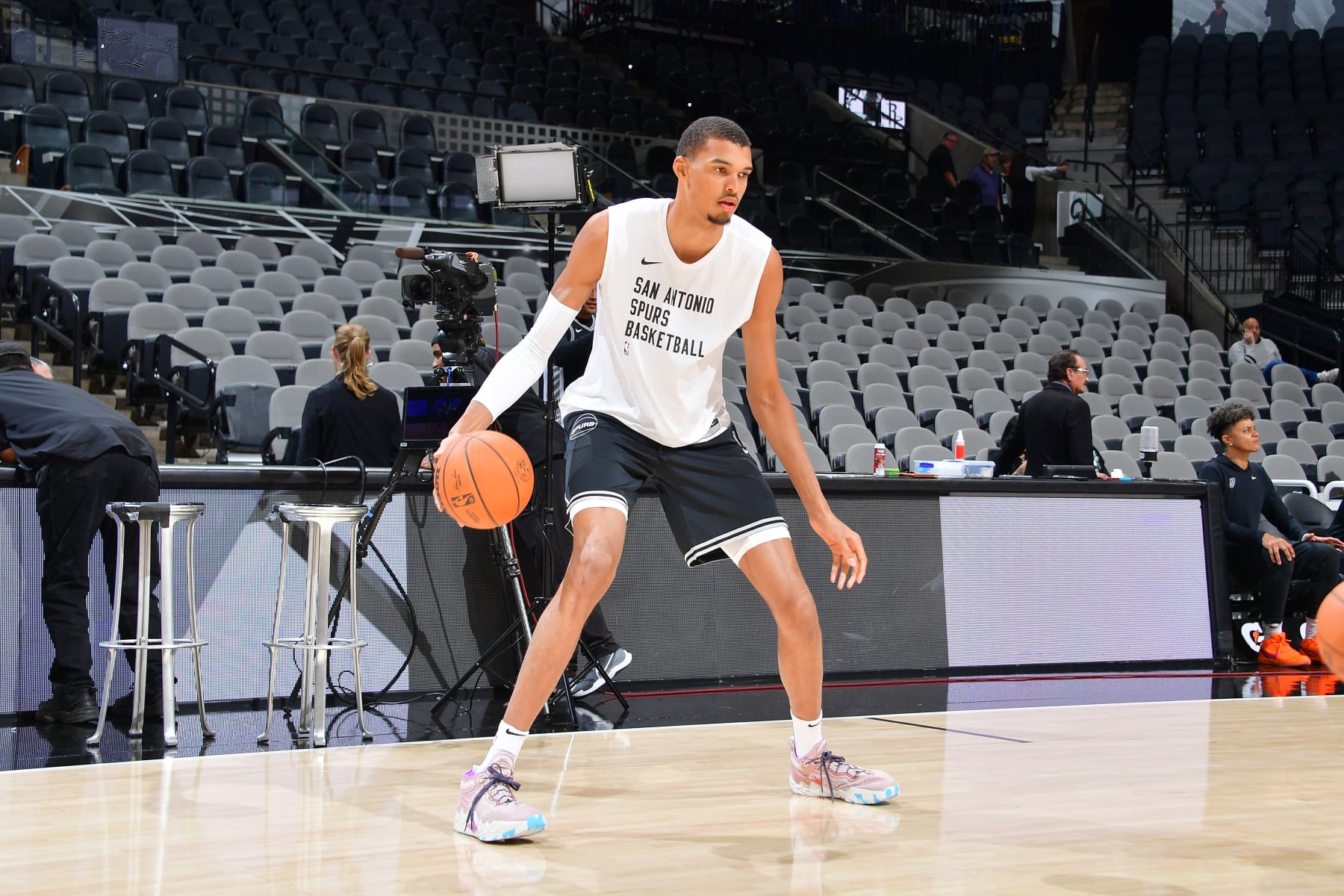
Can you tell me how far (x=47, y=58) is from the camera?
12.1m

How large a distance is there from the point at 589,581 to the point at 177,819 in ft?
3.75

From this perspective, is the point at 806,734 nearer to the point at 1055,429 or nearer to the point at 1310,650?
the point at 1055,429

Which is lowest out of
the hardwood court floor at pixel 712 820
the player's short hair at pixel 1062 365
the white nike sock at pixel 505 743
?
the hardwood court floor at pixel 712 820

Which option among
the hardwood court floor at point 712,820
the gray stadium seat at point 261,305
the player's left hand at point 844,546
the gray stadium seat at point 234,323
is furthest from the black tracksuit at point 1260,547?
the gray stadium seat at point 261,305

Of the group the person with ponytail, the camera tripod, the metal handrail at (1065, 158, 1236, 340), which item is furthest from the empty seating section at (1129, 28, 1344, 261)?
the camera tripod

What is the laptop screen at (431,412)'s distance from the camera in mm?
4801

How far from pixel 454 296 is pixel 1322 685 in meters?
4.36

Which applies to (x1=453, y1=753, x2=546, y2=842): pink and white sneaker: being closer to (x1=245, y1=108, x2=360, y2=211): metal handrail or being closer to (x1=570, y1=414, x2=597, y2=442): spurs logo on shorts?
(x1=570, y1=414, x2=597, y2=442): spurs logo on shorts

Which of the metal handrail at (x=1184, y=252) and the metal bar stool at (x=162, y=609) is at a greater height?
the metal handrail at (x=1184, y=252)

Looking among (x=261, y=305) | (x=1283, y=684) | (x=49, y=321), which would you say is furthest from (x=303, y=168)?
(x=1283, y=684)

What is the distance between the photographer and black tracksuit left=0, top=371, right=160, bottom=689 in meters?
4.38

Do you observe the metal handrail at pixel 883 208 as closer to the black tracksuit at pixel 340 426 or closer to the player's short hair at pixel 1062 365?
the player's short hair at pixel 1062 365

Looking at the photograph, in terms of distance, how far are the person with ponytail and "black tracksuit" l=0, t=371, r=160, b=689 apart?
110cm

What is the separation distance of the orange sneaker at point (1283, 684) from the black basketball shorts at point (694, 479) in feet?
11.2
